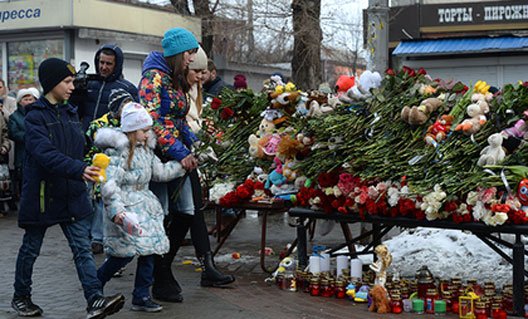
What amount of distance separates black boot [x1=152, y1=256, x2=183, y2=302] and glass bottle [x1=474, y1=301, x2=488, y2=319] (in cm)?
219

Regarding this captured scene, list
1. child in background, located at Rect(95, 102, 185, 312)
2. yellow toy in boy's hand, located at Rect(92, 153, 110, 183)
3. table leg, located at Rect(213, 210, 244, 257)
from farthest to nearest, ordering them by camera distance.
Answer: table leg, located at Rect(213, 210, 244, 257) < child in background, located at Rect(95, 102, 185, 312) < yellow toy in boy's hand, located at Rect(92, 153, 110, 183)

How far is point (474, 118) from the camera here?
20.9ft

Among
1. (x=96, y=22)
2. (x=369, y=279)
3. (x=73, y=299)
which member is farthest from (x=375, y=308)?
(x=96, y=22)

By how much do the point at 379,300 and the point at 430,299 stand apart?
1.23 ft

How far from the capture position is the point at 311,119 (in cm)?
736

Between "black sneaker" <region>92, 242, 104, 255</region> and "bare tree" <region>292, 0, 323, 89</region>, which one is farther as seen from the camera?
"bare tree" <region>292, 0, 323, 89</region>

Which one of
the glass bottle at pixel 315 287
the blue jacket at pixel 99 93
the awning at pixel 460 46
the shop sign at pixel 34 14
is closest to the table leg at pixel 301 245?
the glass bottle at pixel 315 287

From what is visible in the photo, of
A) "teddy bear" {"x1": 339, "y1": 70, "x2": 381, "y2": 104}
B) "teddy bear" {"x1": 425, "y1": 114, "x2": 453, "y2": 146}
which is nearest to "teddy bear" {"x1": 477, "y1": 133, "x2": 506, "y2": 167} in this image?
"teddy bear" {"x1": 425, "y1": 114, "x2": 453, "y2": 146}

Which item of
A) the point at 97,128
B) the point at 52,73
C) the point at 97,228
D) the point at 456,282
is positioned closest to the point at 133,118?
the point at 52,73

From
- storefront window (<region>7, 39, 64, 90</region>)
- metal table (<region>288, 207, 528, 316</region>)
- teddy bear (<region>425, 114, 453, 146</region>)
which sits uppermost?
storefront window (<region>7, 39, 64, 90</region>)

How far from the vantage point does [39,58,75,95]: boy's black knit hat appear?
6195mm

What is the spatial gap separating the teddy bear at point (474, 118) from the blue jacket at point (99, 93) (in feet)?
11.7

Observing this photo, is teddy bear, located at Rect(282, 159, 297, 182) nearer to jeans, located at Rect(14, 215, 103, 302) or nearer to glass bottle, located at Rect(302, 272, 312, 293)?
glass bottle, located at Rect(302, 272, 312, 293)

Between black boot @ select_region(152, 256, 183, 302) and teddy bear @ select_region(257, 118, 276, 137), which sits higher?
teddy bear @ select_region(257, 118, 276, 137)
